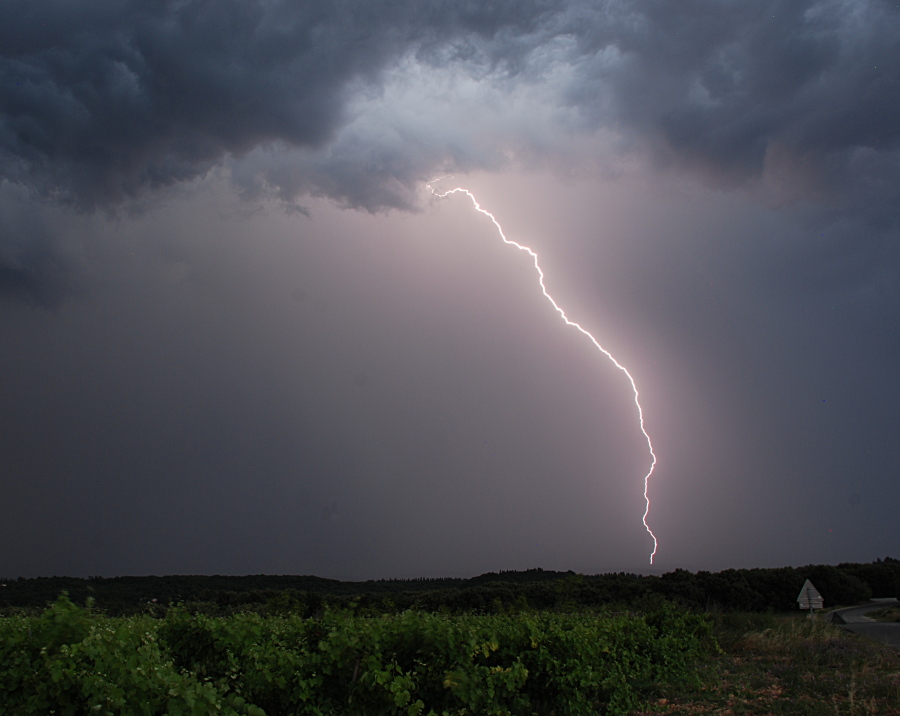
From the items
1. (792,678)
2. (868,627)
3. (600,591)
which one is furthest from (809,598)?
(600,591)

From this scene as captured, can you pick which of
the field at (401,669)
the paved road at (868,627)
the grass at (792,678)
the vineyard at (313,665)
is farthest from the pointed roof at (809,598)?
the vineyard at (313,665)

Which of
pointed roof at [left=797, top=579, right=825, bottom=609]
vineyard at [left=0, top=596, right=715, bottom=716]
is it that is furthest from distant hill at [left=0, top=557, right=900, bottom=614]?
vineyard at [left=0, top=596, right=715, bottom=716]

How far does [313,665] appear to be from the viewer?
686 centimetres

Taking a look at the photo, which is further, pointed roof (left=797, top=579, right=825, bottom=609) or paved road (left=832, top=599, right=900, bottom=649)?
paved road (left=832, top=599, right=900, bottom=649)

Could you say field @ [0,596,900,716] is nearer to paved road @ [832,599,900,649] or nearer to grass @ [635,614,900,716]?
grass @ [635,614,900,716]

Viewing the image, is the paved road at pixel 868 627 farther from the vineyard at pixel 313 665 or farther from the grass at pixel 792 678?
the vineyard at pixel 313 665

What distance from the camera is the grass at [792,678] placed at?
35.2 feet

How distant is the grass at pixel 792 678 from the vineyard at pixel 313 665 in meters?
1.19

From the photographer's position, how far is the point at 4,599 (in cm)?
4372

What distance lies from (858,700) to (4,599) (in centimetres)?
5100

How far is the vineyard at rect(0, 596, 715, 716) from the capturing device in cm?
464

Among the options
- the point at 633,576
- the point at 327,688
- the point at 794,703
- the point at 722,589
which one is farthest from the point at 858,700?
the point at 633,576

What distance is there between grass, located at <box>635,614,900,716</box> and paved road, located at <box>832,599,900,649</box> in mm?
5193

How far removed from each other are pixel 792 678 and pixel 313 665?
11307 millimetres
